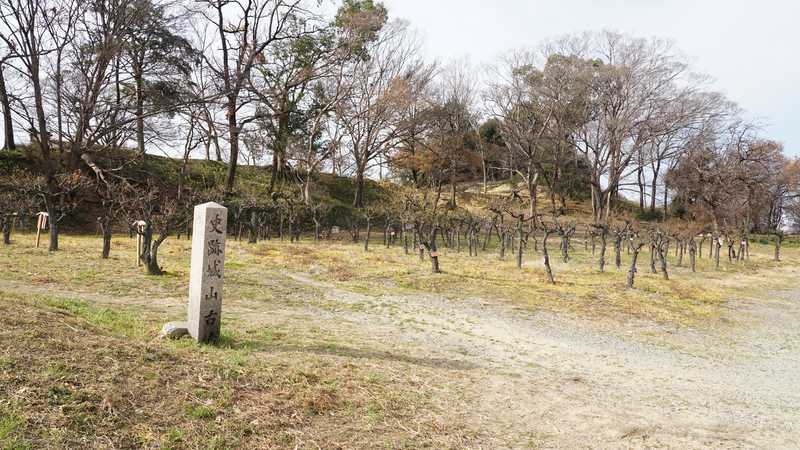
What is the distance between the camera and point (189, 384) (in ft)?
13.4

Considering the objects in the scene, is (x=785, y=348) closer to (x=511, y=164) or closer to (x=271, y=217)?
(x=271, y=217)

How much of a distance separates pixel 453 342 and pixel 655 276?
1278cm

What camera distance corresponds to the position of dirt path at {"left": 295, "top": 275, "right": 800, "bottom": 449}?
14.4 feet

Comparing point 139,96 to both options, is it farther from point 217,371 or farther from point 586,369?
point 586,369

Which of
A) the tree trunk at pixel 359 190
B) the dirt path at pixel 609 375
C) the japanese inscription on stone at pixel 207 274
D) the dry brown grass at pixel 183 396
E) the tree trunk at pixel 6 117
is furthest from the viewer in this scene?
the tree trunk at pixel 359 190

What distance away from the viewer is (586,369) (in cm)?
644

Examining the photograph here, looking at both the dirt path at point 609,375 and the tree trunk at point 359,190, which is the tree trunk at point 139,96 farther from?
the dirt path at point 609,375

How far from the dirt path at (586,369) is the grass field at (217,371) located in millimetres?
177

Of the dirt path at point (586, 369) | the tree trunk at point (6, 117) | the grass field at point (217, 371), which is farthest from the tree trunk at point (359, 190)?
the grass field at point (217, 371)

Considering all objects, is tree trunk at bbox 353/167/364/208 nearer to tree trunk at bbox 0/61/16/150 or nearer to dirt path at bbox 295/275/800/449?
tree trunk at bbox 0/61/16/150

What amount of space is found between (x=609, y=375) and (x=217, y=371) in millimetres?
4605

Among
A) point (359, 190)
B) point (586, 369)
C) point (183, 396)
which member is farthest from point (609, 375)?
point (359, 190)

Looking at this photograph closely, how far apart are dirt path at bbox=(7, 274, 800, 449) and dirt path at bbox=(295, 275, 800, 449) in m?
0.02

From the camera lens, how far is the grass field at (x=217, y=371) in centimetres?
339
